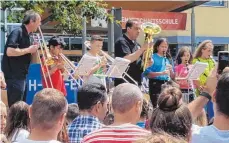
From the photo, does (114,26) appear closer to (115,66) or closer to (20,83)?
(115,66)

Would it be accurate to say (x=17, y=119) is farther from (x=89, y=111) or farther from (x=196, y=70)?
(x=196, y=70)

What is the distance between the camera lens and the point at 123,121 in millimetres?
3188

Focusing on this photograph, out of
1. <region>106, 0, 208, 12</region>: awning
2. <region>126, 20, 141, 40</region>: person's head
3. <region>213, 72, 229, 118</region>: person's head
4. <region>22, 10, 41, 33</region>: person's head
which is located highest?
<region>106, 0, 208, 12</region>: awning

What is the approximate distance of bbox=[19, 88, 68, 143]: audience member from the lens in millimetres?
2822

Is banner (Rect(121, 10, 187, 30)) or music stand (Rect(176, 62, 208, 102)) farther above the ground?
banner (Rect(121, 10, 187, 30))

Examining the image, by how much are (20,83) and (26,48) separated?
1.48 ft

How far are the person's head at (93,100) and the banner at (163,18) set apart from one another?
299 inches

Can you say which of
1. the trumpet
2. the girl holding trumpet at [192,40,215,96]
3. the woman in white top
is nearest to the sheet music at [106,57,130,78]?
the trumpet

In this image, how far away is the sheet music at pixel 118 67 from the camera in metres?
6.35

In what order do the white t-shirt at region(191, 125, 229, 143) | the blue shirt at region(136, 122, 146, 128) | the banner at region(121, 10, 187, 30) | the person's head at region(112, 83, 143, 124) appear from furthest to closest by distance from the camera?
1. the banner at region(121, 10, 187, 30)
2. the blue shirt at region(136, 122, 146, 128)
3. the person's head at region(112, 83, 143, 124)
4. the white t-shirt at region(191, 125, 229, 143)

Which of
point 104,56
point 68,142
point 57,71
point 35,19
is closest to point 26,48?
point 35,19

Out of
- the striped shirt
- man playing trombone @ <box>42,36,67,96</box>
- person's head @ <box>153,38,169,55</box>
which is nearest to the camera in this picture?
the striped shirt

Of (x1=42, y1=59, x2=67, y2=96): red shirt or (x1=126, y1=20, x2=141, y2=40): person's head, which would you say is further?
(x1=42, y1=59, x2=67, y2=96): red shirt

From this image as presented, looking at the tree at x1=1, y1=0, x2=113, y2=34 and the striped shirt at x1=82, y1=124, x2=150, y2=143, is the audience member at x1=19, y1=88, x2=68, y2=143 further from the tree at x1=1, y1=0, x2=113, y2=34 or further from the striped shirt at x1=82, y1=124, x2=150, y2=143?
the tree at x1=1, y1=0, x2=113, y2=34
